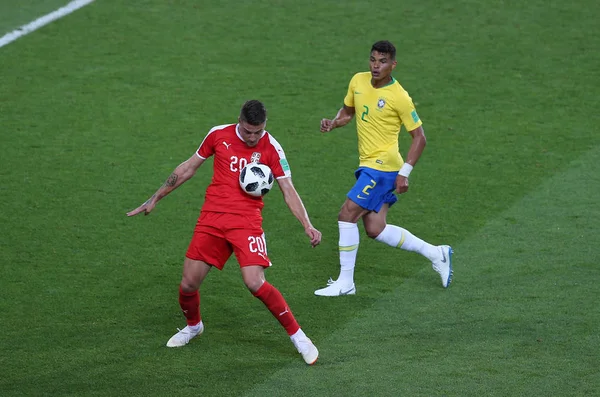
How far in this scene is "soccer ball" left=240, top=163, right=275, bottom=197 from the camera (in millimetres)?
7387

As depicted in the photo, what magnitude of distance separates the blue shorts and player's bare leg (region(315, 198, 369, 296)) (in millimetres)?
87

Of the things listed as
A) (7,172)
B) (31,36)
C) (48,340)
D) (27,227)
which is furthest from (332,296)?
(31,36)

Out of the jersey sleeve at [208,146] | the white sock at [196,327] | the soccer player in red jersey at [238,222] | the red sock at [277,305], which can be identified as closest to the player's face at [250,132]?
the soccer player in red jersey at [238,222]

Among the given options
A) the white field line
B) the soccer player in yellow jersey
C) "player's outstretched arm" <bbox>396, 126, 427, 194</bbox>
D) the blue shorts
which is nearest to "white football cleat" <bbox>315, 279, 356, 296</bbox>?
the soccer player in yellow jersey

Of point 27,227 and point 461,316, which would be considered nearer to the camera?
point 461,316

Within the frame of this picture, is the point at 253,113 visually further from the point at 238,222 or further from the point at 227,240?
the point at 227,240

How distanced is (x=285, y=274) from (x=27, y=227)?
8.75 feet

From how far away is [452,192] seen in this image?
11.1 meters

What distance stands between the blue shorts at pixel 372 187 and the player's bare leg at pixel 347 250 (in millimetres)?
87

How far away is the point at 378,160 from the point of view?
8.66m

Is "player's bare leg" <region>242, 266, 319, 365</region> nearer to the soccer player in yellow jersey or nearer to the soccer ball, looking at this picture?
the soccer ball

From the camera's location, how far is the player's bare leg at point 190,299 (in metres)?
7.50

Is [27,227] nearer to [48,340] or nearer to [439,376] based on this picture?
[48,340]

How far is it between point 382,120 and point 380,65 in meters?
0.46
